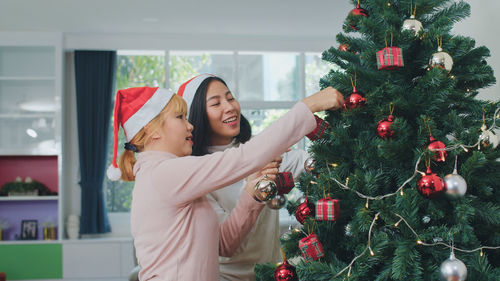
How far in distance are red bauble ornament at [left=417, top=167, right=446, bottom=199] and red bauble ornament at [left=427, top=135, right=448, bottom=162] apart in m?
0.05

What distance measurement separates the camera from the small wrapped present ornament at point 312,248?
3.87 ft

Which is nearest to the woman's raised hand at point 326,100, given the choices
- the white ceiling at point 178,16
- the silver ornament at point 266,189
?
the silver ornament at point 266,189

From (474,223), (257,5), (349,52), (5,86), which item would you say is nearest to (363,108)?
(349,52)

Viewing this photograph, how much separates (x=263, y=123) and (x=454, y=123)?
5403 mm

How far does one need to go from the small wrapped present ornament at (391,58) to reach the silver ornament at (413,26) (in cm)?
8

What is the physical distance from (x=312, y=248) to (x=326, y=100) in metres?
0.36

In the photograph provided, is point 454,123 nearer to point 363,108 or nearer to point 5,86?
point 363,108

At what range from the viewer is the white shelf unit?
5.89m

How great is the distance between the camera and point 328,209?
3.76 ft

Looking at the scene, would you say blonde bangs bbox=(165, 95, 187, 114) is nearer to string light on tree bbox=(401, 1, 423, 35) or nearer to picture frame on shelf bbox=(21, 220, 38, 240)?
string light on tree bbox=(401, 1, 423, 35)

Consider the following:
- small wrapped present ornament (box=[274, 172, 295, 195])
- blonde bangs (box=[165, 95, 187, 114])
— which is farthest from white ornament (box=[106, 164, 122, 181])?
small wrapped present ornament (box=[274, 172, 295, 195])

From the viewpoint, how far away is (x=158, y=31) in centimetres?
599

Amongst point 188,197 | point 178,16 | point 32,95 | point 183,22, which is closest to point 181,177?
point 188,197

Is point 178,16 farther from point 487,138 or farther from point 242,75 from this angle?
point 487,138
